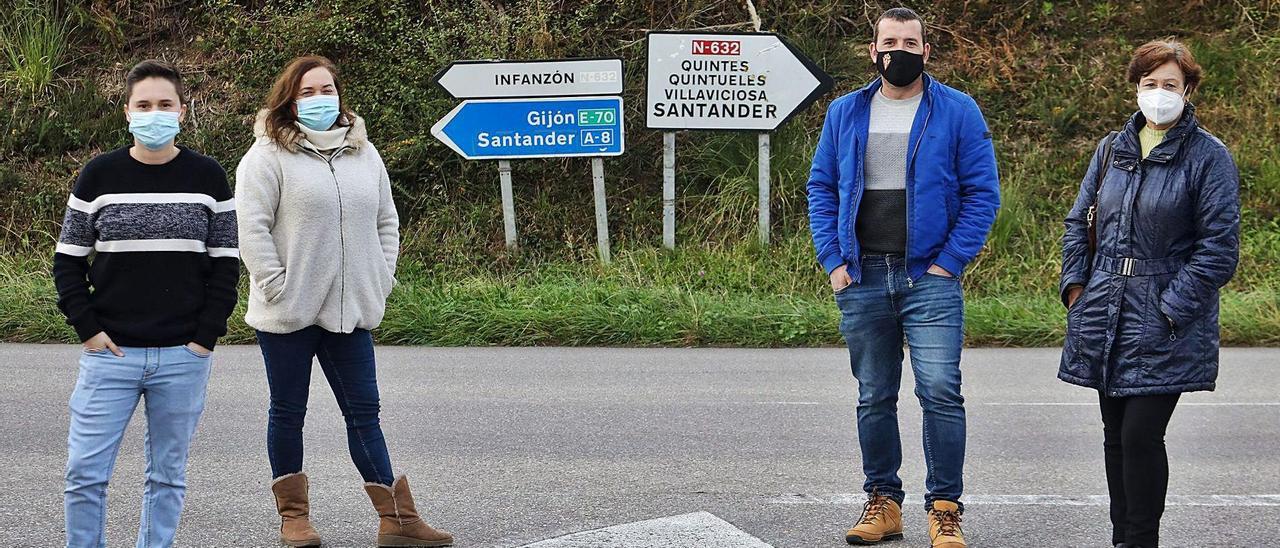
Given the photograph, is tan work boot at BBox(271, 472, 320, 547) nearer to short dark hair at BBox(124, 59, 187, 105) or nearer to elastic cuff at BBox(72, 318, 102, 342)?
elastic cuff at BBox(72, 318, 102, 342)

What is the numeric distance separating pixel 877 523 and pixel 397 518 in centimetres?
176

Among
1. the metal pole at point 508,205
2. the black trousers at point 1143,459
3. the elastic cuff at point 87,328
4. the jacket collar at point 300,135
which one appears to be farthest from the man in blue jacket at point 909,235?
the metal pole at point 508,205

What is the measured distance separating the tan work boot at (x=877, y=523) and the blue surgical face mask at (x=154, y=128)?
8.99ft

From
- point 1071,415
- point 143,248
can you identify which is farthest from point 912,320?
point 1071,415

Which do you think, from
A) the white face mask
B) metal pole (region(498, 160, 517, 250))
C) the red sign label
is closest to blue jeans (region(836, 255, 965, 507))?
the white face mask

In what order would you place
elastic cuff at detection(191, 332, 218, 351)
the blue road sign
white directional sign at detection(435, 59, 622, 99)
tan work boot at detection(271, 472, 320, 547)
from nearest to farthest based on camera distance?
elastic cuff at detection(191, 332, 218, 351) → tan work boot at detection(271, 472, 320, 547) → white directional sign at detection(435, 59, 622, 99) → the blue road sign

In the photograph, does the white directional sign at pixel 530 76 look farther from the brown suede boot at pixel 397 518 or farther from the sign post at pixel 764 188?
the brown suede boot at pixel 397 518

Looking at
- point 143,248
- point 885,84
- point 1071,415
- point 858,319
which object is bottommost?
point 1071,415

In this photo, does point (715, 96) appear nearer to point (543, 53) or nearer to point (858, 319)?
point (543, 53)

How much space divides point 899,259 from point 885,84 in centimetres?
65

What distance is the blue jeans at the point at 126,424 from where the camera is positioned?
4.13m

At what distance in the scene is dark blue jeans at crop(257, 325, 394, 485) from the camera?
189 inches

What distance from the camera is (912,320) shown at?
487 centimetres

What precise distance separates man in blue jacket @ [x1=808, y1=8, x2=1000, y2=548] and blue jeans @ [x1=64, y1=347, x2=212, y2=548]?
7.42 ft
